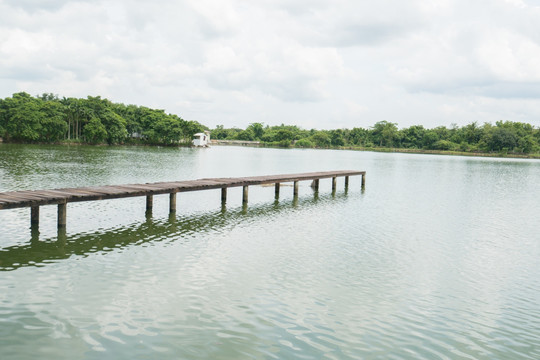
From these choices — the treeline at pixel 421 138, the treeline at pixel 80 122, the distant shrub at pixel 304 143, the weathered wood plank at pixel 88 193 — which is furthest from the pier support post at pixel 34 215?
the distant shrub at pixel 304 143

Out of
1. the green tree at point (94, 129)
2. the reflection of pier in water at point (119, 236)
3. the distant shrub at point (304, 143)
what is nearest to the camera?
the reflection of pier in water at point (119, 236)

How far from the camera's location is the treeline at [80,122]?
2926 inches

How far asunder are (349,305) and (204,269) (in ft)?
12.0

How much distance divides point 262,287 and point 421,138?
156m

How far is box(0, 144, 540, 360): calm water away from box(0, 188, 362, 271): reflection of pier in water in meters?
0.07

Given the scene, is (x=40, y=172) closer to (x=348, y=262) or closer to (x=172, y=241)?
(x=172, y=241)

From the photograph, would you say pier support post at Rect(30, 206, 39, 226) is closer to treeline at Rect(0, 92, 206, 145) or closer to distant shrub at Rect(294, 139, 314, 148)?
treeline at Rect(0, 92, 206, 145)

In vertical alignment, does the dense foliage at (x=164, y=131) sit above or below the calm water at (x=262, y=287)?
above

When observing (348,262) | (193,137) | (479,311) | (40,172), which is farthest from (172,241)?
(193,137)

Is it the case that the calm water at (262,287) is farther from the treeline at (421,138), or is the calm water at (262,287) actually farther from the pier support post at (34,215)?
the treeline at (421,138)

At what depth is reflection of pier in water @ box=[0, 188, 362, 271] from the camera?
10531 millimetres

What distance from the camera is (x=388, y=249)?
1317 cm

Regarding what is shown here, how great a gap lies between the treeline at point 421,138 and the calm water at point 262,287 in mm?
130616

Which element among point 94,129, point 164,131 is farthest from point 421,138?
point 94,129
